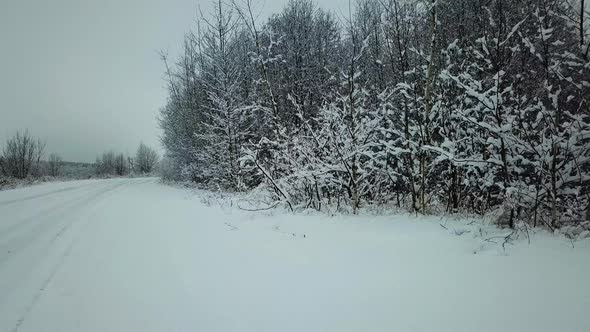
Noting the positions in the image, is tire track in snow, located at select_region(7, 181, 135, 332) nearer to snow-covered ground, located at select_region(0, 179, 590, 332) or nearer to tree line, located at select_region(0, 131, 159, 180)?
snow-covered ground, located at select_region(0, 179, 590, 332)

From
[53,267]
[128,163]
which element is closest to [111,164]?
[128,163]

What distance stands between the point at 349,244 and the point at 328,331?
1987 millimetres

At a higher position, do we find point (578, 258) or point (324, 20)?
point (324, 20)

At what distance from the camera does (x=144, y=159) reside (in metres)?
81.4

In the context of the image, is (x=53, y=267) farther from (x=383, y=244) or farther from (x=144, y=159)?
(x=144, y=159)

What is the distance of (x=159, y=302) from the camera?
2879 millimetres

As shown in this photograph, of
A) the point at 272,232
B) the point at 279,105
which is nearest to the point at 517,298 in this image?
the point at 272,232

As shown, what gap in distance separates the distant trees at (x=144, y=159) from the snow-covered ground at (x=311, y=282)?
8284 cm

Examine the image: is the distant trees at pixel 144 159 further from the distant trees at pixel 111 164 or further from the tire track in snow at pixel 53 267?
the tire track in snow at pixel 53 267

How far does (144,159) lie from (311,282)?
89.3 m

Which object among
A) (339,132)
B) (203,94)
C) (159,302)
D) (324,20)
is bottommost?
(159,302)

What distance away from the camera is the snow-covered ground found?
2.24 meters

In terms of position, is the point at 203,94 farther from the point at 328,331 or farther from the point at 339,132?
the point at 328,331

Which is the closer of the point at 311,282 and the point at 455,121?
the point at 311,282
